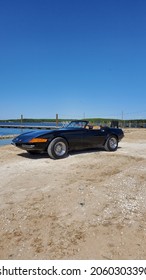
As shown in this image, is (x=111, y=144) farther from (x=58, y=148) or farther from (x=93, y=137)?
(x=58, y=148)

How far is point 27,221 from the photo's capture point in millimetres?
3133

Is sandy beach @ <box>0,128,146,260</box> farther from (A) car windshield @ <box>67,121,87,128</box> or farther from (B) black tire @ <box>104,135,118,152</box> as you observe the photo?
(B) black tire @ <box>104,135,118,152</box>

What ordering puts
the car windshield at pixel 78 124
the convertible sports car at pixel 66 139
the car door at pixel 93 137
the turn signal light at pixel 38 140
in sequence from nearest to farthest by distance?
the turn signal light at pixel 38 140 → the convertible sports car at pixel 66 139 → the car door at pixel 93 137 → the car windshield at pixel 78 124

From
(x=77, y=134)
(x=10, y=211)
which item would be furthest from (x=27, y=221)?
(x=77, y=134)

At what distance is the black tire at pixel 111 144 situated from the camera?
8727 millimetres

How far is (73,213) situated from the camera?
131 inches

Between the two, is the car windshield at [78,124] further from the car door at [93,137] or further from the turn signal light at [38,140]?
the turn signal light at [38,140]

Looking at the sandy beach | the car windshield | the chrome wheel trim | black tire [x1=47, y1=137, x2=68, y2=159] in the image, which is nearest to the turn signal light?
black tire [x1=47, y1=137, x2=68, y2=159]

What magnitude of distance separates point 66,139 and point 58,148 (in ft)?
1.34

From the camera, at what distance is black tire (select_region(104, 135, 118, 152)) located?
8727 millimetres

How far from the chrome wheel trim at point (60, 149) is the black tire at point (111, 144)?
2.01 m

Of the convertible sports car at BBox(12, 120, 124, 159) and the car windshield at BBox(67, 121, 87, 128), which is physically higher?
the car windshield at BBox(67, 121, 87, 128)

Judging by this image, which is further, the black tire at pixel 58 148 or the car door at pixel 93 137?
the car door at pixel 93 137

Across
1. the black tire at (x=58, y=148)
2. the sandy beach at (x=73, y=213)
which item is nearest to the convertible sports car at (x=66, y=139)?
the black tire at (x=58, y=148)
